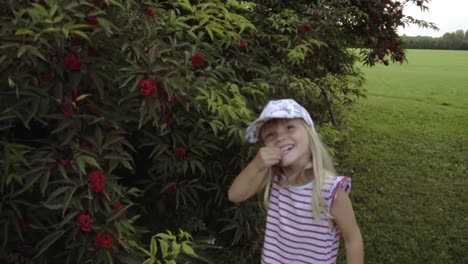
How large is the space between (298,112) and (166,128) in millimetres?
688

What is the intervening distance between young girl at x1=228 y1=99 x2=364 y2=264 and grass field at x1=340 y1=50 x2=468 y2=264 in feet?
7.18

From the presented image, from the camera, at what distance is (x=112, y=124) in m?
2.01

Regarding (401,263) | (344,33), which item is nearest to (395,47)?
(344,33)

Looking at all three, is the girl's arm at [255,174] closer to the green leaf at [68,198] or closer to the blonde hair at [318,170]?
the blonde hair at [318,170]

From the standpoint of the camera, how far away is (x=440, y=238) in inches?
173

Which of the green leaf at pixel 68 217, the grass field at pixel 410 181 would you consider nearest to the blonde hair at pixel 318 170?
the green leaf at pixel 68 217

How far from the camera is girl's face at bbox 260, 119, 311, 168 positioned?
1.89 meters

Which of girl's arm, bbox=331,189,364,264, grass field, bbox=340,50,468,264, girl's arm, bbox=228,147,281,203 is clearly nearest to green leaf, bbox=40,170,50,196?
girl's arm, bbox=228,147,281,203

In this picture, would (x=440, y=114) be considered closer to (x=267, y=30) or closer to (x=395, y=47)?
(x=395, y=47)

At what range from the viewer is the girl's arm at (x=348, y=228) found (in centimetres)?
180

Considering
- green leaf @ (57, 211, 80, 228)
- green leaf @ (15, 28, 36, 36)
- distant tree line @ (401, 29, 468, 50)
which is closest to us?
green leaf @ (15, 28, 36, 36)

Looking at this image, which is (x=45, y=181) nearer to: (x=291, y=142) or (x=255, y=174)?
(x=255, y=174)

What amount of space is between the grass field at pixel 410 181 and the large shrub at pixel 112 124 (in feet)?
5.95

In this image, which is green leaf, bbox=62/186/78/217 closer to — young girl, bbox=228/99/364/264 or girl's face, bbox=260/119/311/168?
young girl, bbox=228/99/364/264
